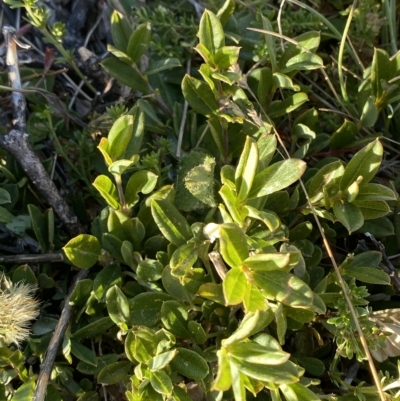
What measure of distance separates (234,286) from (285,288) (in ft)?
0.39

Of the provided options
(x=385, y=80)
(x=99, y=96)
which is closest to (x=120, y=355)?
(x=99, y=96)

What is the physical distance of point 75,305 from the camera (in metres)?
1.70

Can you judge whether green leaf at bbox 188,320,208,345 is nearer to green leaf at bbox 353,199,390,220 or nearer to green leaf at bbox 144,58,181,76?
green leaf at bbox 353,199,390,220

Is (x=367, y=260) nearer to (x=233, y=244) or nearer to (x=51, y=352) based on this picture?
(x=233, y=244)

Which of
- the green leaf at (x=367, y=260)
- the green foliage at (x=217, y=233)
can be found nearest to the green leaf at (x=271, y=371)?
the green foliage at (x=217, y=233)

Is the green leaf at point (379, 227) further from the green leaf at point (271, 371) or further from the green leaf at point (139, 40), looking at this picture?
the green leaf at point (139, 40)

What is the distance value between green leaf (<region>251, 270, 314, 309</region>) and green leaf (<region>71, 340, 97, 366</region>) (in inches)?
22.9

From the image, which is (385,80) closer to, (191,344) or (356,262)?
(356,262)

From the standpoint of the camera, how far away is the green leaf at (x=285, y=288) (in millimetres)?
1275

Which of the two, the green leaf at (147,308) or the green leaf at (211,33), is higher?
the green leaf at (211,33)

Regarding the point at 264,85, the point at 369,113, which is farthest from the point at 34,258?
the point at 369,113

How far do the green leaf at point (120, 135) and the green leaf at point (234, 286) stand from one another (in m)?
0.52

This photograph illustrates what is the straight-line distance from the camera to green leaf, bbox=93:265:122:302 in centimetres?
162

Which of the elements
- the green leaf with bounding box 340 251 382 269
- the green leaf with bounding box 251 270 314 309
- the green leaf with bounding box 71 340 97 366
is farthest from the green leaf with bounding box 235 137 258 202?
the green leaf with bounding box 71 340 97 366
